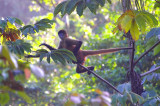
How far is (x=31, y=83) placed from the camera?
24.9 feet

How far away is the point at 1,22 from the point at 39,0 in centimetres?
647

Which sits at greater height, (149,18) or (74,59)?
(149,18)

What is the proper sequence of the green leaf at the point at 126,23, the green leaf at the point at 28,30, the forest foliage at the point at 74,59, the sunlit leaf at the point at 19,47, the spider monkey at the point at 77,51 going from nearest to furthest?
1. the forest foliage at the point at 74,59
2. the green leaf at the point at 126,23
3. the sunlit leaf at the point at 19,47
4. the green leaf at the point at 28,30
5. the spider monkey at the point at 77,51

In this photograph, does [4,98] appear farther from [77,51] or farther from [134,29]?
[77,51]

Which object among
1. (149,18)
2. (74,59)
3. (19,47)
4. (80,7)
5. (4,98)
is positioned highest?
(80,7)

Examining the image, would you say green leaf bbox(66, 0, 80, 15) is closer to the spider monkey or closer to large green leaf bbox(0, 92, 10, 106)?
large green leaf bbox(0, 92, 10, 106)

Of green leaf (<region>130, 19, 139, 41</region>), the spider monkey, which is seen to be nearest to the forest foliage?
green leaf (<region>130, 19, 139, 41</region>)

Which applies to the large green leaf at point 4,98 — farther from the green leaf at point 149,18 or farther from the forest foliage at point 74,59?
the green leaf at point 149,18

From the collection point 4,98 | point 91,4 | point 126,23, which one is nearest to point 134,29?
point 126,23

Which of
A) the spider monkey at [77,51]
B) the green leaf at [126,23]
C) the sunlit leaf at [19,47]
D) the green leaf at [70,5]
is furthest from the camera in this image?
the spider monkey at [77,51]

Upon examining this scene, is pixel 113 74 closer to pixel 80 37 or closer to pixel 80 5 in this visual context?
pixel 80 5

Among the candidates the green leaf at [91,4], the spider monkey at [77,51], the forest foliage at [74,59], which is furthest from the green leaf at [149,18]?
the spider monkey at [77,51]

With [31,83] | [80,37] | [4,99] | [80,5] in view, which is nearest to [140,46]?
[80,5]

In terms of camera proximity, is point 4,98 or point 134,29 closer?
point 4,98
